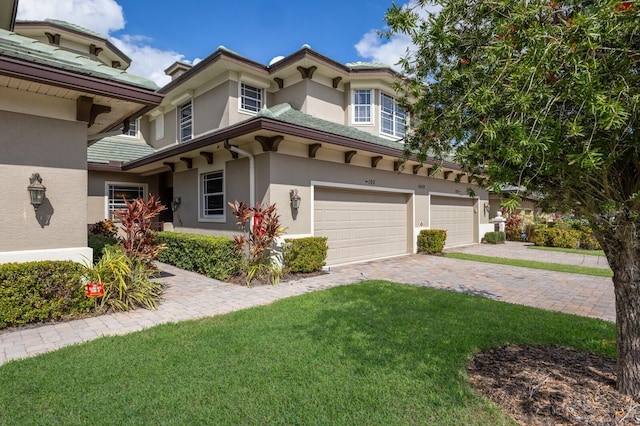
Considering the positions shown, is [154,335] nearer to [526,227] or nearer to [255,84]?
[255,84]

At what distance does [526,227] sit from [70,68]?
21369 mm

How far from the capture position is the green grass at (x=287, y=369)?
271 centimetres

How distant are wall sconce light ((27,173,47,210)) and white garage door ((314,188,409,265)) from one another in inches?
240

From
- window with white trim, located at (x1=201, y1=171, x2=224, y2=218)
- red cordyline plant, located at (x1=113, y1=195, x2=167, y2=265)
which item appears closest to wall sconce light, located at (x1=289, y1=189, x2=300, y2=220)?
window with white trim, located at (x1=201, y1=171, x2=224, y2=218)

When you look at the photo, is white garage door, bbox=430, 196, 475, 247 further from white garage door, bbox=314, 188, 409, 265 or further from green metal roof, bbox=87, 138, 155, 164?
green metal roof, bbox=87, 138, 155, 164

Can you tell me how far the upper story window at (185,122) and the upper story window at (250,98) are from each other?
2.59 m

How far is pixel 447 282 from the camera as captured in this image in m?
8.08

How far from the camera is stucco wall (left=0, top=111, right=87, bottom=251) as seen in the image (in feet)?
17.4

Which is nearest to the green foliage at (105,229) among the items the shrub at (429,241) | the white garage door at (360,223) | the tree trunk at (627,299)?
the white garage door at (360,223)

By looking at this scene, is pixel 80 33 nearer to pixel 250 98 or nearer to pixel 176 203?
pixel 250 98

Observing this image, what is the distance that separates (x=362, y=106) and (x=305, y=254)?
7.12 metres

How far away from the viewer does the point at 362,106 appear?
1312 centimetres

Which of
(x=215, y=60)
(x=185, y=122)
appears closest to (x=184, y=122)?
(x=185, y=122)

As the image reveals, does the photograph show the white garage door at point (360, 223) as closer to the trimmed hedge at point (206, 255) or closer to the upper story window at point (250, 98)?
the trimmed hedge at point (206, 255)
